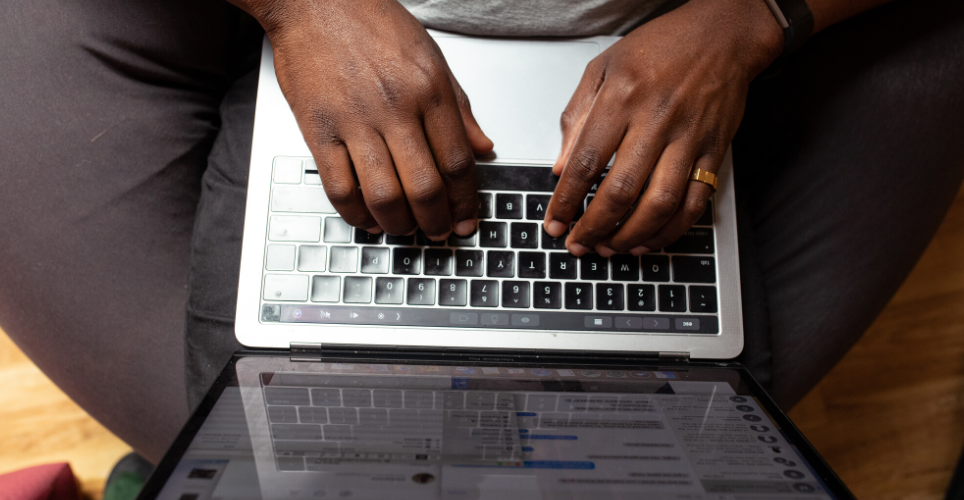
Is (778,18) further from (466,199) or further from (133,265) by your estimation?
(133,265)

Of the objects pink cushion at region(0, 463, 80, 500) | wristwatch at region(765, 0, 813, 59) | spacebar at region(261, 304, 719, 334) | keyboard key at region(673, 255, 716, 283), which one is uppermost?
wristwatch at region(765, 0, 813, 59)

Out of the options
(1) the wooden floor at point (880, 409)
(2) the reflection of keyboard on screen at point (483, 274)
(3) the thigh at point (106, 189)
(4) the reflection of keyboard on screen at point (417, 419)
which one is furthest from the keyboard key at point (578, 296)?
(1) the wooden floor at point (880, 409)

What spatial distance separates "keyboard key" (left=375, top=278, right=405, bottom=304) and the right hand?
54 mm

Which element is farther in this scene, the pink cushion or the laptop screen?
the pink cushion

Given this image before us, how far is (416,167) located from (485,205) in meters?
0.10

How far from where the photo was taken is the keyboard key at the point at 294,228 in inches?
19.9

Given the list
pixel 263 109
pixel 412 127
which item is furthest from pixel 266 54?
pixel 412 127

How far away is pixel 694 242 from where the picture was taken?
1.73 feet

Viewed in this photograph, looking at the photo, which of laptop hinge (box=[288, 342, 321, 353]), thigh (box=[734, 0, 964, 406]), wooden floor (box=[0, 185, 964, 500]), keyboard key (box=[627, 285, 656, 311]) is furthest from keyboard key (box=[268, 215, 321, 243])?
wooden floor (box=[0, 185, 964, 500])

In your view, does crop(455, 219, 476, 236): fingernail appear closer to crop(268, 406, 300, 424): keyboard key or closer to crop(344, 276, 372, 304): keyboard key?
crop(344, 276, 372, 304): keyboard key

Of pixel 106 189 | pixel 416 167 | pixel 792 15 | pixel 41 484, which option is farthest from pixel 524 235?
pixel 41 484

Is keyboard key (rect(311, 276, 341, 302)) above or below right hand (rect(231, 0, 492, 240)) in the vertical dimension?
below

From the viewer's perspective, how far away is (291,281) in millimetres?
498

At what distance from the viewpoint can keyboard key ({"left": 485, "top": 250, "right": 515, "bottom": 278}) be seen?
19.9 inches
